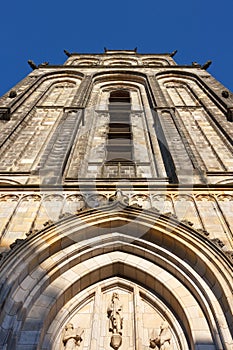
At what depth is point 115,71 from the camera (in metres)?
24.4

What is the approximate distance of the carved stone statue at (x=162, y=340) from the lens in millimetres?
6275

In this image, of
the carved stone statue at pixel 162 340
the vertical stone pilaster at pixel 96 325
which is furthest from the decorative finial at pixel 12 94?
the carved stone statue at pixel 162 340

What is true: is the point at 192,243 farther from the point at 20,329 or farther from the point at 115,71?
the point at 115,71

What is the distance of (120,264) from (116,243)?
437mm

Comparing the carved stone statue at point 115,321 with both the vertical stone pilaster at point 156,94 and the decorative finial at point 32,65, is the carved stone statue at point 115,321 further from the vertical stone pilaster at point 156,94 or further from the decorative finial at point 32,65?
the decorative finial at point 32,65

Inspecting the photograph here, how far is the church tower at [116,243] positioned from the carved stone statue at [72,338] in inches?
0.8

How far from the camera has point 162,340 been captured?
6.35 m

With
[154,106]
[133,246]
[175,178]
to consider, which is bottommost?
[133,246]

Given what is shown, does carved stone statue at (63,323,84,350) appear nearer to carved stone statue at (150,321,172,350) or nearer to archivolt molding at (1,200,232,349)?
archivolt molding at (1,200,232,349)

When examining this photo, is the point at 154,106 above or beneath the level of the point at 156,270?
above

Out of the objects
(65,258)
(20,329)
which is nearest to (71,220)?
(65,258)

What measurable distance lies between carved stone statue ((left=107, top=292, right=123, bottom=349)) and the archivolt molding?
0.60 metres

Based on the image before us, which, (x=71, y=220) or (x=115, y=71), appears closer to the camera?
(x=71, y=220)

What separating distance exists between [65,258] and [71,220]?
0.73 metres
